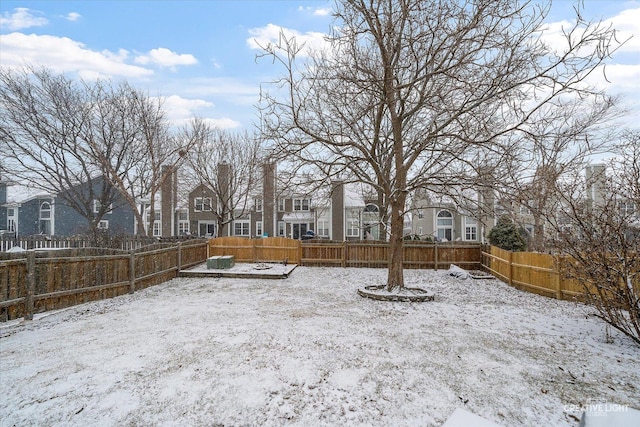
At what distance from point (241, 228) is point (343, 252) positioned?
64.0 ft

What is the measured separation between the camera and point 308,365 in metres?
4.53

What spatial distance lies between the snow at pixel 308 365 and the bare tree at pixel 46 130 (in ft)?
41.4

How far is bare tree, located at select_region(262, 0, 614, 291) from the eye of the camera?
675 cm

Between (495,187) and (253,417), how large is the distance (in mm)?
7257

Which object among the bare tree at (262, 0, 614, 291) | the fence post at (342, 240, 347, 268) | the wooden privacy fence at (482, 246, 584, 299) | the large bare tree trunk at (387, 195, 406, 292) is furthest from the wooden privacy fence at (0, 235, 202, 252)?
the wooden privacy fence at (482, 246, 584, 299)

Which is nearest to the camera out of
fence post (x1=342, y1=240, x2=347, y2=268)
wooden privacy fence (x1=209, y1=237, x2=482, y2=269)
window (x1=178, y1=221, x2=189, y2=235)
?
wooden privacy fence (x1=209, y1=237, x2=482, y2=269)

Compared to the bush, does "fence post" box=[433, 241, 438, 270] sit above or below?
below

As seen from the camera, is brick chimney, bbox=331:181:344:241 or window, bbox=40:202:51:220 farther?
window, bbox=40:202:51:220

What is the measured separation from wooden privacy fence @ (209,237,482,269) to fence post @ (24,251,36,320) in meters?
9.41

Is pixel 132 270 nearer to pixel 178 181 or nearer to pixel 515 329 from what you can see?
pixel 515 329

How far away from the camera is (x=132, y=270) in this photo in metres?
9.58

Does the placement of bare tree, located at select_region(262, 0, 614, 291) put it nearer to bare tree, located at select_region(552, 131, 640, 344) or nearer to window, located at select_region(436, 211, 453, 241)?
bare tree, located at select_region(552, 131, 640, 344)

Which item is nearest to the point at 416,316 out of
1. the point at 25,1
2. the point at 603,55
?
the point at 603,55

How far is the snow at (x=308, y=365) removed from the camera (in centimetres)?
346
